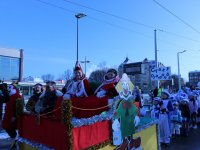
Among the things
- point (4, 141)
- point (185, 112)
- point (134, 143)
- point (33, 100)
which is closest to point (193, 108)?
point (185, 112)

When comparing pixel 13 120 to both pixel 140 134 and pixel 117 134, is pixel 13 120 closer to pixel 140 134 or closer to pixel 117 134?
pixel 117 134

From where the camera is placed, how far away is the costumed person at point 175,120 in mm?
10391

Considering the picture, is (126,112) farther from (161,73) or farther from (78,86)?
(161,73)

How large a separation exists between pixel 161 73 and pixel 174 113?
4178 mm

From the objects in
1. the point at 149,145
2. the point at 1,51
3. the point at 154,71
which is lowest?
the point at 149,145

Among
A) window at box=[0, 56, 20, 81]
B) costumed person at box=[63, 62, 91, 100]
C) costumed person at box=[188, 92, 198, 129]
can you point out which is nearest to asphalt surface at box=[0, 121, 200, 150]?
costumed person at box=[188, 92, 198, 129]

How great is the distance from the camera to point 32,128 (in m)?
5.49

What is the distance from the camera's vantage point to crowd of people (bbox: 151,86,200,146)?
9316mm

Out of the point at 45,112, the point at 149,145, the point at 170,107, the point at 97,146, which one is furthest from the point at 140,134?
the point at 170,107

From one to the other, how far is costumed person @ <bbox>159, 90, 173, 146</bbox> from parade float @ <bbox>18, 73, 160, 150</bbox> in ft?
9.02

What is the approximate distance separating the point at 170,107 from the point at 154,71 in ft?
16.7

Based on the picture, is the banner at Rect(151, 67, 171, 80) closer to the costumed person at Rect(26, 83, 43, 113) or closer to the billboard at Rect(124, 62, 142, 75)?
the billboard at Rect(124, 62, 142, 75)

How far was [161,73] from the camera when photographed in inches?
563

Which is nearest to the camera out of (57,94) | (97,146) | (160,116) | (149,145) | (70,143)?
(70,143)
